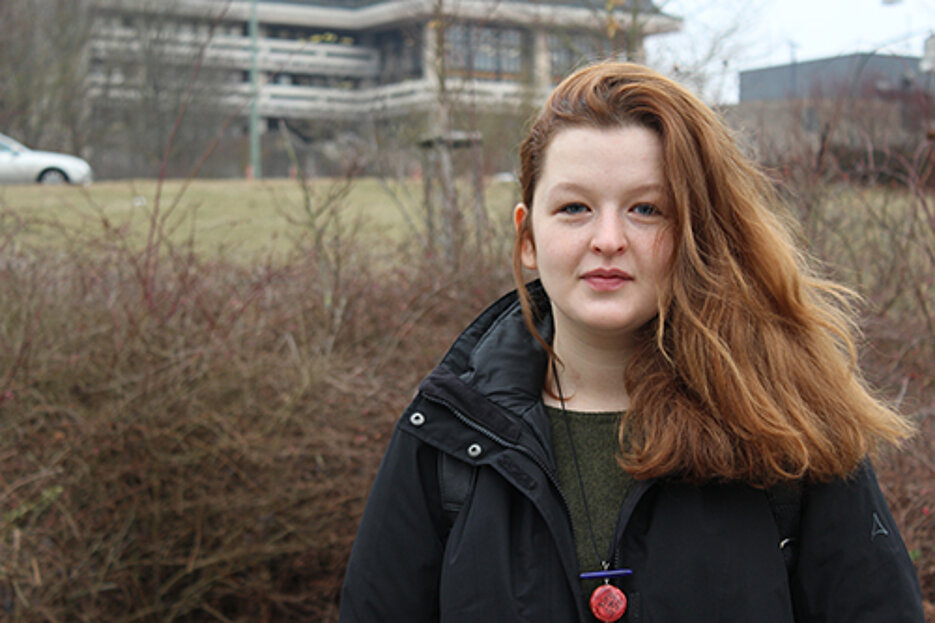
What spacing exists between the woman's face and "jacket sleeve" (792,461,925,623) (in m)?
0.42

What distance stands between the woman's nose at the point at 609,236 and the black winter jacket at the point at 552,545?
319 millimetres

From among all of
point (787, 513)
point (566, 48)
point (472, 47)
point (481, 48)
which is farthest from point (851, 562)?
point (481, 48)

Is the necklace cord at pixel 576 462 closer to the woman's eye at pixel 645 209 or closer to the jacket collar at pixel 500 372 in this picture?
the jacket collar at pixel 500 372

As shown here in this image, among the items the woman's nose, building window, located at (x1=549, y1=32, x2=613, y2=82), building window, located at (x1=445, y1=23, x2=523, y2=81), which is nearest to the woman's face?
the woman's nose

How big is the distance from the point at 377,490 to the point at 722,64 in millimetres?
4827

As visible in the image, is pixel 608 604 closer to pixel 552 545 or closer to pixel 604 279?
pixel 552 545

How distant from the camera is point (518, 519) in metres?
1.51

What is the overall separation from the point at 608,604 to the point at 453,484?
12.7 inches

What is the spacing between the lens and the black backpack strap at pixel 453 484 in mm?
1537

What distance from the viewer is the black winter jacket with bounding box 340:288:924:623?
1.42 meters

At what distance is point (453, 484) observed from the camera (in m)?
1.54

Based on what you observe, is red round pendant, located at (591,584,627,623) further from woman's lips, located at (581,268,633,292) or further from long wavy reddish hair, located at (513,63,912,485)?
woman's lips, located at (581,268,633,292)

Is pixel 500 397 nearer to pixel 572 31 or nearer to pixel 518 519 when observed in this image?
pixel 518 519

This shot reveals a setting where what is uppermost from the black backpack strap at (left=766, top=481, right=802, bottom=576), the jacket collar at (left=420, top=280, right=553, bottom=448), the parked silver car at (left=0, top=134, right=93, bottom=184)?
the parked silver car at (left=0, top=134, right=93, bottom=184)
